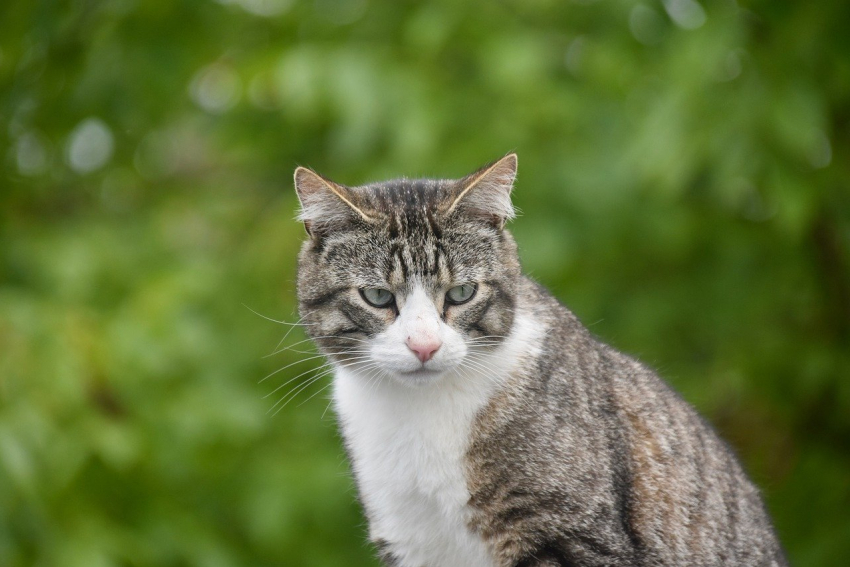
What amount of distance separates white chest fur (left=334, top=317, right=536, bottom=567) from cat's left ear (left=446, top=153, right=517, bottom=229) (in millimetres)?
394

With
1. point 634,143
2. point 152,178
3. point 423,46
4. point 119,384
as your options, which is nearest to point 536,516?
point 634,143

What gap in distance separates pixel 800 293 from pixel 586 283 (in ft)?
3.68

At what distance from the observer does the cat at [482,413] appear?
11.3 ft

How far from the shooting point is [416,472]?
3.58 meters

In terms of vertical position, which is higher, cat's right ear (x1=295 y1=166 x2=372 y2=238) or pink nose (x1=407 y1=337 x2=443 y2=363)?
cat's right ear (x1=295 y1=166 x2=372 y2=238)

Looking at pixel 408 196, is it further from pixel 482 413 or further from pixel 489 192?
pixel 482 413

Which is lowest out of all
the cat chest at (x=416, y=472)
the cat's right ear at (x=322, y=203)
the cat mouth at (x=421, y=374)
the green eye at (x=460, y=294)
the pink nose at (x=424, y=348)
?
the cat chest at (x=416, y=472)

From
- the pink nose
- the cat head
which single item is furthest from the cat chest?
the pink nose

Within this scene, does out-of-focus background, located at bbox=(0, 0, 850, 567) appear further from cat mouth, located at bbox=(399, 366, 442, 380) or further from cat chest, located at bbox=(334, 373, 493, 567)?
cat mouth, located at bbox=(399, 366, 442, 380)

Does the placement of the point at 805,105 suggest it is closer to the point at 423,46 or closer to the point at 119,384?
the point at 423,46

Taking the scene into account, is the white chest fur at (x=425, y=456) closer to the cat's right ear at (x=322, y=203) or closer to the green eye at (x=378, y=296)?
the green eye at (x=378, y=296)

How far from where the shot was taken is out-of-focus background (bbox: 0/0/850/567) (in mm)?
4883

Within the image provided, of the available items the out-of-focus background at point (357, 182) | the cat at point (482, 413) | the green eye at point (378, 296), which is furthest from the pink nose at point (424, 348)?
the out-of-focus background at point (357, 182)

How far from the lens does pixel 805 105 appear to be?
469cm
